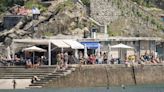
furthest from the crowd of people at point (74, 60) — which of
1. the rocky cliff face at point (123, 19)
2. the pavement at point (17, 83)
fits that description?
the rocky cliff face at point (123, 19)

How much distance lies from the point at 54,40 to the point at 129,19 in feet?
47.5

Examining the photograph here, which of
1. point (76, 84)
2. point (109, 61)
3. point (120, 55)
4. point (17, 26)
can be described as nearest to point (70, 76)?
point (76, 84)

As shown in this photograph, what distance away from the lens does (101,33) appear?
74562mm

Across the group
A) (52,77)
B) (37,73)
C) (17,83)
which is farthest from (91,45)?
(17,83)

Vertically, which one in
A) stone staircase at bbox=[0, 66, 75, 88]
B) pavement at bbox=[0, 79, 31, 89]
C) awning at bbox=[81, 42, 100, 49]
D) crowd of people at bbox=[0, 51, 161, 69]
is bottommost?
pavement at bbox=[0, 79, 31, 89]

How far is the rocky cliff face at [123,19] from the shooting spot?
7861 cm

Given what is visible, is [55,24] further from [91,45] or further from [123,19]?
[123,19]

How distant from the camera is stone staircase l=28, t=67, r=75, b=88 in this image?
6159 cm

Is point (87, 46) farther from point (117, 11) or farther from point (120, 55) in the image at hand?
point (117, 11)

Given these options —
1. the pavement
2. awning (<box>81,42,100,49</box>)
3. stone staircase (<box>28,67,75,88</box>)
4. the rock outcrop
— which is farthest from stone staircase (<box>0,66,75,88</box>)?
the rock outcrop

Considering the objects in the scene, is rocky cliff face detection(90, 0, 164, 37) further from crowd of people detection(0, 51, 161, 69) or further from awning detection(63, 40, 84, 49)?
awning detection(63, 40, 84, 49)

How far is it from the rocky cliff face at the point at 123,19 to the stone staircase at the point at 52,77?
51.0 feet

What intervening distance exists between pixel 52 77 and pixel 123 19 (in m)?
20.1

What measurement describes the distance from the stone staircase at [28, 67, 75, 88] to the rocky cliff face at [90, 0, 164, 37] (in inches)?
611
